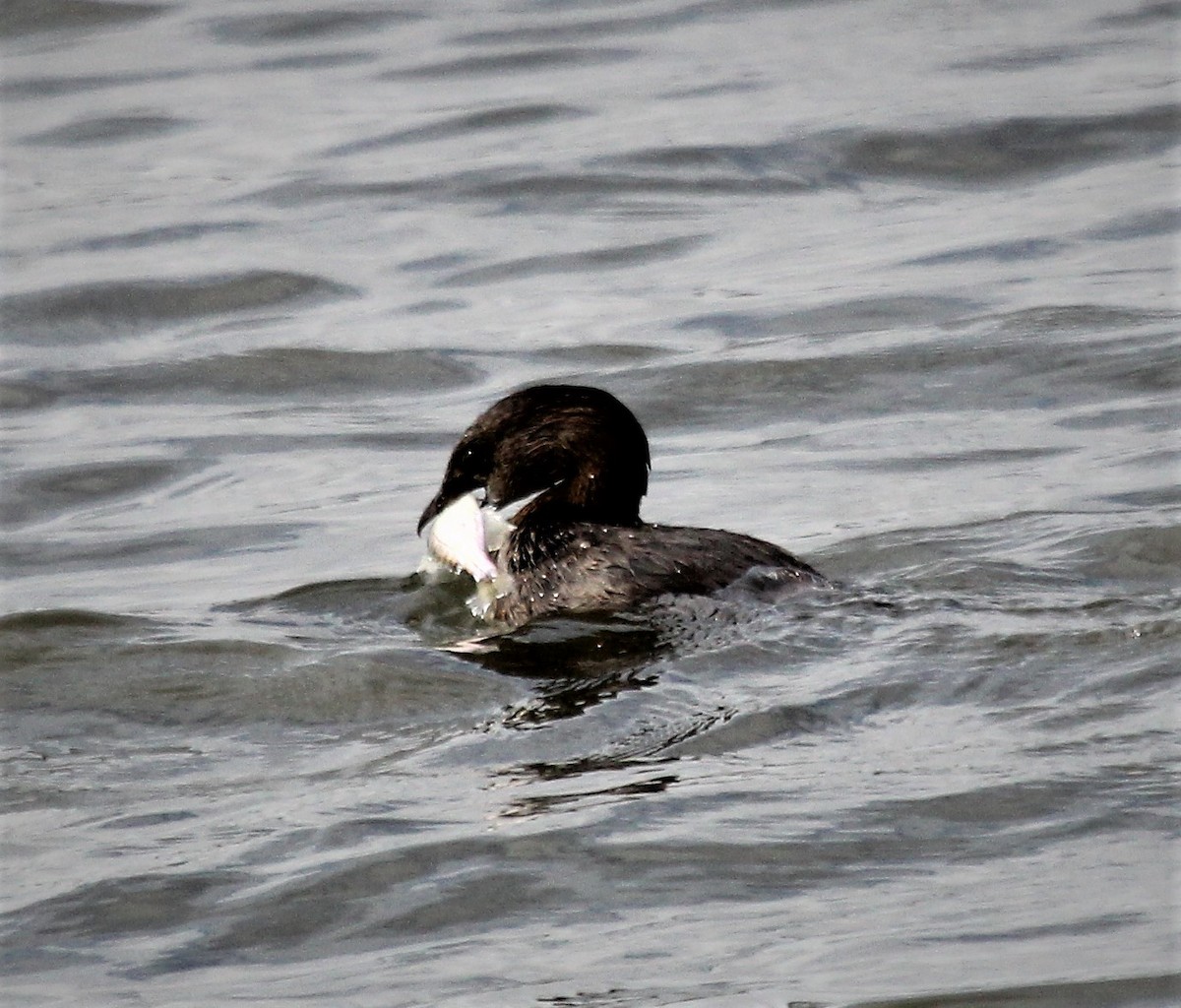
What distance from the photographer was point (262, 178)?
16594 mm

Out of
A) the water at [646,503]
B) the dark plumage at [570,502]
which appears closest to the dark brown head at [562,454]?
the dark plumage at [570,502]

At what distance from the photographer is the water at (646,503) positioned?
5.45 metres

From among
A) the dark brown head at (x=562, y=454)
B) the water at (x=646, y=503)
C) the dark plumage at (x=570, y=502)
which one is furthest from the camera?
the dark brown head at (x=562, y=454)

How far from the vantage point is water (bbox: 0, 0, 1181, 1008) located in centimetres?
545

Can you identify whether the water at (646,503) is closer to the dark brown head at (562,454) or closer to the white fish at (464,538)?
the white fish at (464,538)

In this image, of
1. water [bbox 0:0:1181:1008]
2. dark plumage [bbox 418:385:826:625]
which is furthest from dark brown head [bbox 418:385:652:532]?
water [bbox 0:0:1181:1008]

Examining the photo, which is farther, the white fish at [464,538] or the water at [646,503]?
the white fish at [464,538]

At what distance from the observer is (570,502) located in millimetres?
8289

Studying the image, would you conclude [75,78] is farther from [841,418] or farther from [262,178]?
[841,418]

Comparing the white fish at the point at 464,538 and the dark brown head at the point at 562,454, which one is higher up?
the dark brown head at the point at 562,454

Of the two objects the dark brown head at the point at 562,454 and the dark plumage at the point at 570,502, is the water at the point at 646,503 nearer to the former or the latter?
the dark plumage at the point at 570,502

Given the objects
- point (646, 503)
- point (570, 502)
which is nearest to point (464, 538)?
point (570, 502)

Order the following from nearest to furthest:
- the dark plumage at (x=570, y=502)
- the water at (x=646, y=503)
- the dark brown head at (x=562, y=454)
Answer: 1. the water at (x=646, y=503)
2. the dark plumage at (x=570, y=502)
3. the dark brown head at (x=562, y=454)

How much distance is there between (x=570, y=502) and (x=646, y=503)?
Answer: 1.72m
